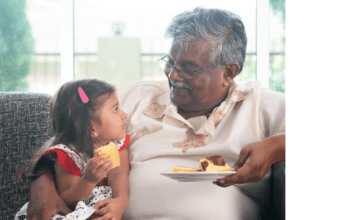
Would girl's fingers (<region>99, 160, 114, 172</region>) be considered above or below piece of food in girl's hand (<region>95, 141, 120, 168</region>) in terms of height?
below

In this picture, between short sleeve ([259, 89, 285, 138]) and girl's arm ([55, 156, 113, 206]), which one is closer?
girl's arm ([55, 156, 113, 206])

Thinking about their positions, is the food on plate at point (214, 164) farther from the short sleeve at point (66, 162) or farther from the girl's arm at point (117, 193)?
the short sleeve at point (66, 162)

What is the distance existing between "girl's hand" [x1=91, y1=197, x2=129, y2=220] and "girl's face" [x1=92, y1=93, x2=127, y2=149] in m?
0.15

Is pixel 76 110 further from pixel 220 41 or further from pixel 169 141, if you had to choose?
pixel 220 41

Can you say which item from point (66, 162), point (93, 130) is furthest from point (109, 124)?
point (66, 162)

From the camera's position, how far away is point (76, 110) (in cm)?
75

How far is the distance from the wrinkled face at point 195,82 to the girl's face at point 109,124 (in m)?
0.16

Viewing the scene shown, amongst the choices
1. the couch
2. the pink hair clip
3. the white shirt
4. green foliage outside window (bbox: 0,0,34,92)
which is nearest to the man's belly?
the white shirt

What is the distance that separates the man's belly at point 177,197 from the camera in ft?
2.69

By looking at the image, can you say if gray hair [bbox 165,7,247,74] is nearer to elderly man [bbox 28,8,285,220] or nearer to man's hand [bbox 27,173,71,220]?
elderly man [bbox 28,8,285,220]

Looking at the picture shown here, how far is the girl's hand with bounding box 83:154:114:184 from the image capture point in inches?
29.1
